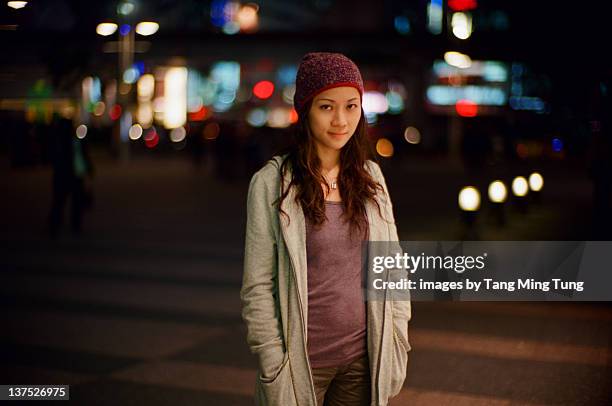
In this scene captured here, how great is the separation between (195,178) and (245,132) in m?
4.04

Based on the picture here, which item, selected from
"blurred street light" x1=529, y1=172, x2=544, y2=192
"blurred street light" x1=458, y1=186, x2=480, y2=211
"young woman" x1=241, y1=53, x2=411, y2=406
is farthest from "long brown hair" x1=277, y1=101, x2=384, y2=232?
"blurred street light" x1=529, y1=172, x2=544, y2=192

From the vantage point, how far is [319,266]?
10.1ft

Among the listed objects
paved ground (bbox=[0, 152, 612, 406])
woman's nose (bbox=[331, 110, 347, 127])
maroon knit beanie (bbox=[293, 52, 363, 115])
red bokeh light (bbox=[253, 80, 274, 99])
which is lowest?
paved ground (bbox=[0, 152, 612, 406])

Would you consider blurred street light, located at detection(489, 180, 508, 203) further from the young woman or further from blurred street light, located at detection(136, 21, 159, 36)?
blurred street light, located at detection(136, 21, 159, 36)

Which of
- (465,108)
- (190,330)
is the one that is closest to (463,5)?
(190,330)

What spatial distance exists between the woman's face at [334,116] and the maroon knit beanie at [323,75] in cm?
3

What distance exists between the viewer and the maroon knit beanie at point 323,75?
312 centimetres

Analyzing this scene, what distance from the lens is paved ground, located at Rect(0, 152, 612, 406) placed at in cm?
Answer: 640

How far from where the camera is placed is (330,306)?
10.1 ft

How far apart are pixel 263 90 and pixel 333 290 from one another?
106 meters

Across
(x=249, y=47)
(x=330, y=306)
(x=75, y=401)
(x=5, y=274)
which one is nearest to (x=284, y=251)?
(x=330, y=306)

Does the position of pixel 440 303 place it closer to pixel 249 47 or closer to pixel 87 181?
pixel 87 181

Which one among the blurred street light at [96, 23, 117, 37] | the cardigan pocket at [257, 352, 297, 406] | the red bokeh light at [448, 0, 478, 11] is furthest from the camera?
the blurred street light at [96, 23, 117, 37]

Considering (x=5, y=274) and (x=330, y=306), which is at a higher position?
(x=330, y=306)
